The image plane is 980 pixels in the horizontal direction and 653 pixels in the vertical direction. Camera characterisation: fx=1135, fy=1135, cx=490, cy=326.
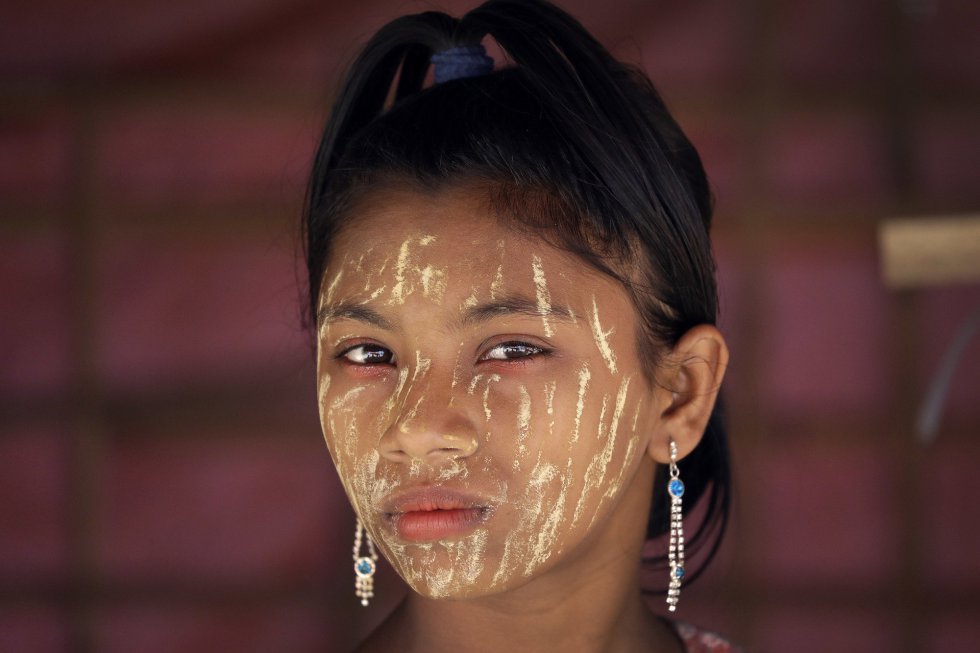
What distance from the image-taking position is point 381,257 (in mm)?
1308

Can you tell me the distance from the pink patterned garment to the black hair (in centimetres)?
48

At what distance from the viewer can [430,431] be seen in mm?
1198

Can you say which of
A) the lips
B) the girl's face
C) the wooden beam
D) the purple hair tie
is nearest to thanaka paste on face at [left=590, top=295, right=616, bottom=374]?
the girl's face

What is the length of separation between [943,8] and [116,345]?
1694 mm

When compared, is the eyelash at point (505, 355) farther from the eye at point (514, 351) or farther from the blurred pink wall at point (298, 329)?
the blurred pink wall at point (298, 329)

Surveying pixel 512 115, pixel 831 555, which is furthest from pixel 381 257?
pixel 831 555

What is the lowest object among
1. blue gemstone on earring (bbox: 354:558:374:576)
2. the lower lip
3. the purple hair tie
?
blue gemstone on earring (bbox: 354:558:374:576)

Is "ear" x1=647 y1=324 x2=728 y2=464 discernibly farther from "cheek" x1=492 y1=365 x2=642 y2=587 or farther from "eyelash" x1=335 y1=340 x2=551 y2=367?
"eyelash" x1=335 y1=340 x2=551 y2=367

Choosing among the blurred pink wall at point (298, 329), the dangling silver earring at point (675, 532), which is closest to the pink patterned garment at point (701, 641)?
the dangling silver earring at point (675, 532)

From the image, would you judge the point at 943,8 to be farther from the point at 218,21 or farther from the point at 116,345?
the point at 116,345

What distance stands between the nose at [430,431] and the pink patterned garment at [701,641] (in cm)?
61

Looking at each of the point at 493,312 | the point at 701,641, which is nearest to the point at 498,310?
the point at 493,312

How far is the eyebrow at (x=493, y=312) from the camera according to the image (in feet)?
4.10

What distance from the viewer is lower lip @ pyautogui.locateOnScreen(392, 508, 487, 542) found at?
1224 millimetres
